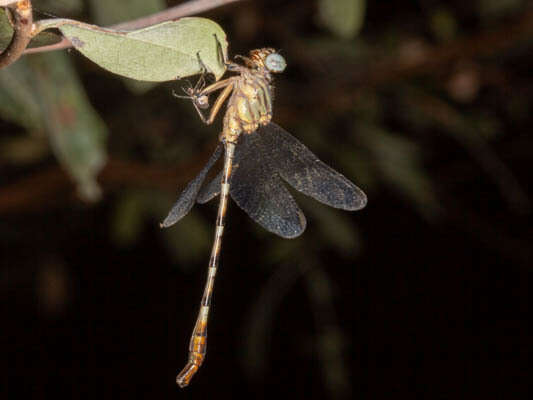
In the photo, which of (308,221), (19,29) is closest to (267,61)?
(19,29)

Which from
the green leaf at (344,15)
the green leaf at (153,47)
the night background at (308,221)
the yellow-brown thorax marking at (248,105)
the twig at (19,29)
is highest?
the twig at (19,29)

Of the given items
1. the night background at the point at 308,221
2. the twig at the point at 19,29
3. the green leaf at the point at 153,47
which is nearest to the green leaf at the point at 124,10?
the night background at the point at 308,221

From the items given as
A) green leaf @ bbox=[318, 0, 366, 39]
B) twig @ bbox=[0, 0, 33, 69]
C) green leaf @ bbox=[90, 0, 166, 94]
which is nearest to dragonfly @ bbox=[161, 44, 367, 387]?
green leaf @ bbox=[90, 0, 166, 94]

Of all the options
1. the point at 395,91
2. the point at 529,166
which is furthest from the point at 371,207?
the point at 395,91

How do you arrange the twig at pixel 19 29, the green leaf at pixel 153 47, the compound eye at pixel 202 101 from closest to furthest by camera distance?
the twig at pixel 19 29
the green leaf at pixel 153 47
the compound eye at pixel 202 101

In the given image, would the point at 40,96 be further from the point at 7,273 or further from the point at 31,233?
the point at 7,273

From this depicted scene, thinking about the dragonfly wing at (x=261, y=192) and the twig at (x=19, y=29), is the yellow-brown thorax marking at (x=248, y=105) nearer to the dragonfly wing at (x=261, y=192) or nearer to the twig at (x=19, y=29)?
the dragonfly wing at (x=261, y=192)
